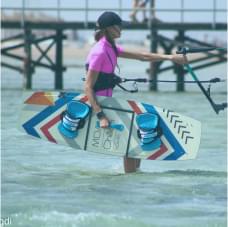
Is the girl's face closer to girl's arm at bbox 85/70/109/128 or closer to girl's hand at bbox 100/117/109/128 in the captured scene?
girl's arm at bbox 85/70/109/128

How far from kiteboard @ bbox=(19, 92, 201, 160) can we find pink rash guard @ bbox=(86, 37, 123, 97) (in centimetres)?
41

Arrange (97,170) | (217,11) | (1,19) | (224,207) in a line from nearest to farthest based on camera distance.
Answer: (224,207), (97,170), (217,11), (1,19)

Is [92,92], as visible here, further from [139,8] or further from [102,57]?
[139,8]

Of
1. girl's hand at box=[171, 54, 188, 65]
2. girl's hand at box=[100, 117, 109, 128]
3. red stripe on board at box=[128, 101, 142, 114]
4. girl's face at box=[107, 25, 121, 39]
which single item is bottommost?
girl's hand at box=[100, 117, 109, 128]

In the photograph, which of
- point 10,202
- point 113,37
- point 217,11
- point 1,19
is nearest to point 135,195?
point 10,202

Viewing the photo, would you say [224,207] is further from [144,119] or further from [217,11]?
[217,11]

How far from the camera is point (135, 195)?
26.8 ft

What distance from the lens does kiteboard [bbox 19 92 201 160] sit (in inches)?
367

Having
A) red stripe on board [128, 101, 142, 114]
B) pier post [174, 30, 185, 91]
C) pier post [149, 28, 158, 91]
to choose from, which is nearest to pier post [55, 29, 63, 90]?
pier post [149, 28, 158, 91]

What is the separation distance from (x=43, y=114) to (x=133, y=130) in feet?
2.87

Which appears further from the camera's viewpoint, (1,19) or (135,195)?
(1,19)

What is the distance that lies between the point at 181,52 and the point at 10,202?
2.18 metres

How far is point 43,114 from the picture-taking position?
31.6 ft

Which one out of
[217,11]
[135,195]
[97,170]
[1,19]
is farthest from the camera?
[1,19]
